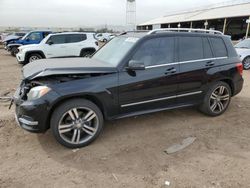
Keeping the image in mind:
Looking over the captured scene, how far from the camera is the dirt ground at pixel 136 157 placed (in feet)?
9.85

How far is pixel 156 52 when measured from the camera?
420cm

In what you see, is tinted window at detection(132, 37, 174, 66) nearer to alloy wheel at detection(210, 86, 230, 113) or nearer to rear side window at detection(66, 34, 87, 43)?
alloy wheel at detection(210, 86, 230, 113)

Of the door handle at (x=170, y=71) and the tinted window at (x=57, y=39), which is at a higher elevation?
the tinted window at (x=57, y=39)

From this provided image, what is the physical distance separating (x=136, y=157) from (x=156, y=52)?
1884 mm

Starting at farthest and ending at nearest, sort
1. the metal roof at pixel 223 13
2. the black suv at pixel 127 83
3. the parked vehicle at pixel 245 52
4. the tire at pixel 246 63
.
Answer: the metal roof at pixel 223 13 → the tire at pixel 246 63 → the parked vehicle at pixel 245 52 → the black suv at pixel 127 83

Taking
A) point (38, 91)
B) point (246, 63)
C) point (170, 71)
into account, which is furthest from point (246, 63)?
point (38, 91)

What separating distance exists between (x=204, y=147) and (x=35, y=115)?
2.70m

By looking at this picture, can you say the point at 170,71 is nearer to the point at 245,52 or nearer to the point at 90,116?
the point at 90,116

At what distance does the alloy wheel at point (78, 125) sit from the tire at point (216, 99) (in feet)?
8.09

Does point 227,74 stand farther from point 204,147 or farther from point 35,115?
point 35,115

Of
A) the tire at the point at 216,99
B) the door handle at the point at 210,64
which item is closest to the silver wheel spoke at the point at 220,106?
the tire at the point at 216,99

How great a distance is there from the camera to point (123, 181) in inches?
117

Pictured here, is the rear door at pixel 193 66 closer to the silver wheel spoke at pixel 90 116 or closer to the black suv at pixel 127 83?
the black suv at pixel 127 83

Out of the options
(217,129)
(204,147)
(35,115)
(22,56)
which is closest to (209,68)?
(217,129)
